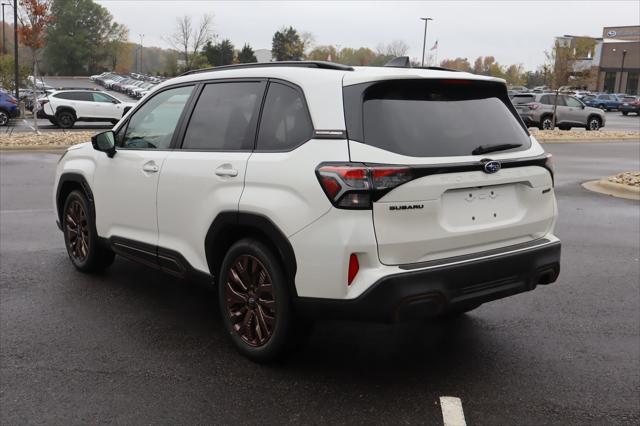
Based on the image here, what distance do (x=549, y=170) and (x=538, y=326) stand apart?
125 cm

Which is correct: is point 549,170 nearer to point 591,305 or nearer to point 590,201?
point 591,305

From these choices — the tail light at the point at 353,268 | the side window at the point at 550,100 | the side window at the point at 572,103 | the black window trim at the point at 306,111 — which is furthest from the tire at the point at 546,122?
the tail light at the point at 353,268

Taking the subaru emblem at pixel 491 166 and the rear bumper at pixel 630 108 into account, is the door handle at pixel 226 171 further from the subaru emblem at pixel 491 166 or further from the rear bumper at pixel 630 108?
the rear bumper at pixel 630 108

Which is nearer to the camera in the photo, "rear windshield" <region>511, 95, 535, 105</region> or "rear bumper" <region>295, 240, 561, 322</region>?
"rear bumper" <region>295, 240, 561, 322</region>

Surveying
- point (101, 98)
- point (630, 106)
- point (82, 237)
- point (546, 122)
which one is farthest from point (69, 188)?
point (630, 106)

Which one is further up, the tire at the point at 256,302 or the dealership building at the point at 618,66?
the dealership building at the point at 618,66

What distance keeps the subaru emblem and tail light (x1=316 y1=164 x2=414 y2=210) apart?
59cm

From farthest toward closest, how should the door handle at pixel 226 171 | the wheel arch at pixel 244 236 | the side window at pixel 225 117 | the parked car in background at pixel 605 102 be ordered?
the parked car in background at pixel 605 102
the side window at pixel 225 117
the door handle at pixel 226 171
the wheel arch at pixel 244 236

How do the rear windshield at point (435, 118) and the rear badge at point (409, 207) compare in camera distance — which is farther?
the rear windshield at point (435, 118)

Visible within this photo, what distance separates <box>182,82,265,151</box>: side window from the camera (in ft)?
13.4

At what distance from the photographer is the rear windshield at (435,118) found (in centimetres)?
349

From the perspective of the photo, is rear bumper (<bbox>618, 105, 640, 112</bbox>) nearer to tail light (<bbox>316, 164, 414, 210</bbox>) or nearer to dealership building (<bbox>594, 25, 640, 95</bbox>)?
dealership building (<bbox>594, 25, 640, 95</bbox>)

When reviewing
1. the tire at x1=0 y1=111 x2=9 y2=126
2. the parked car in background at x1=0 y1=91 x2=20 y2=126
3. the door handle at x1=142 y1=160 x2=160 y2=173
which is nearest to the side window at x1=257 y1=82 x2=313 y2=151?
the door handle at x1=142 y1=160 x2=160 y2=173

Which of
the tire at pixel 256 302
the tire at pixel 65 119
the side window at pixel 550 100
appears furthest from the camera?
the side window at pixel 550 100
